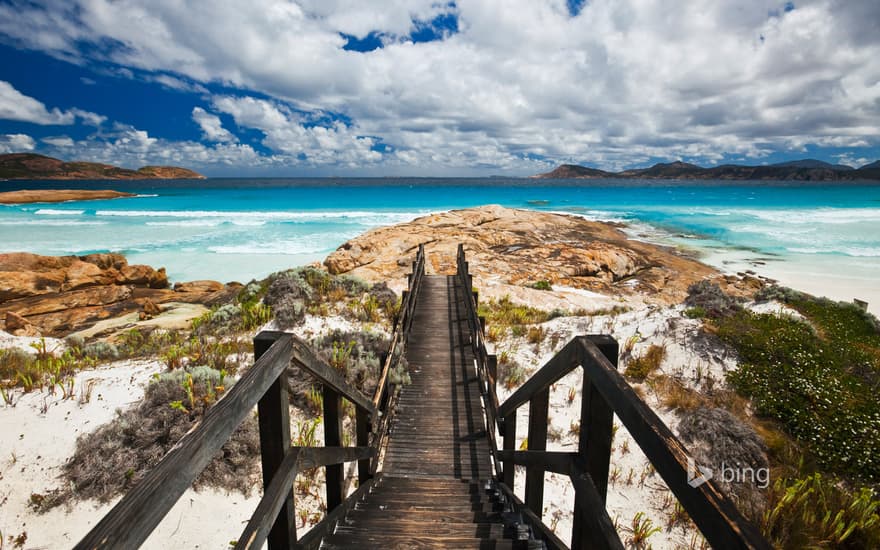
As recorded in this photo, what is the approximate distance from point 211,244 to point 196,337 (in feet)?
85.8

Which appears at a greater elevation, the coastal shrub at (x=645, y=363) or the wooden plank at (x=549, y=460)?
the wooden plank at (x=549, y=460)

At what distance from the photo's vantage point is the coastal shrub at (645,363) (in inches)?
277

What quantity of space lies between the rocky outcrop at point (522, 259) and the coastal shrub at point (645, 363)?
32.2 feet

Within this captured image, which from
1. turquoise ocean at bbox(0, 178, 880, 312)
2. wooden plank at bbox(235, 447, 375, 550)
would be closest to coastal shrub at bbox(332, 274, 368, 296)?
wooden plank at bbox(235, 447, 375, 550)

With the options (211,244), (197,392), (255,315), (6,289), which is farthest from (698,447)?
(211,244)

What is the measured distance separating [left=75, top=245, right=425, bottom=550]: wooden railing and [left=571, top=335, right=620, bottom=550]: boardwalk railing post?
132 cm

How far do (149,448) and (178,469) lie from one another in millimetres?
4515

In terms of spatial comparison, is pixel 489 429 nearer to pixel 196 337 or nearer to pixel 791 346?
pixel 791 346

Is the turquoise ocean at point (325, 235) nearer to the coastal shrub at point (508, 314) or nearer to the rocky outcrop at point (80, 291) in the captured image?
the rocky outcrop at point (80, 291)

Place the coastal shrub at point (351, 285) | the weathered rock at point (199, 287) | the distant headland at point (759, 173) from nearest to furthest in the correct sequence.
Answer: the coastal shrub at point (351, 285) → the weathered rock at point (199, 287) → the distant headland at point (759, 173)

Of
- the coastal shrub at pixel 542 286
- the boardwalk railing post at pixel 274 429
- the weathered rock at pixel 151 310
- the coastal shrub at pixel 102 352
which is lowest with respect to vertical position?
the weathered rock at pixel 151 310

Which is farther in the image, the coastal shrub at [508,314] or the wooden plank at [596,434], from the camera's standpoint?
the coastal shrub at [508,314]

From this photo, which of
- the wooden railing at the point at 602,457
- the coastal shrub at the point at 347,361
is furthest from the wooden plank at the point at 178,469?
the coastal shrub at the point at 347,361

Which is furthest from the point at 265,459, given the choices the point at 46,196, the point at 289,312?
the point at 46,196
